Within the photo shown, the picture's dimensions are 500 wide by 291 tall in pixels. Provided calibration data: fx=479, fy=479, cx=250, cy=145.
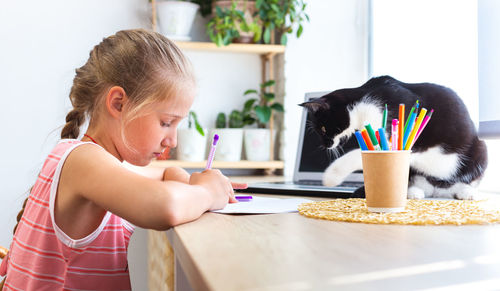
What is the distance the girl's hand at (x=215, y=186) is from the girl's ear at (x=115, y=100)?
0.20 m

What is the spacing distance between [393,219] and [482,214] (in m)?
0.15

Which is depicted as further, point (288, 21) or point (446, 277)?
point (288, 21)

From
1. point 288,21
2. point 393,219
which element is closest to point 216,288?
point 393,219

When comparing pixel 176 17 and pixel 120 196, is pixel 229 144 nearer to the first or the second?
pixel 176 17

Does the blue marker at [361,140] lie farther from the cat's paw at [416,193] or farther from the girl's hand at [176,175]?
the girl's hand at [176,175]

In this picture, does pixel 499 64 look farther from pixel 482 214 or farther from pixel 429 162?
pixel 482 214

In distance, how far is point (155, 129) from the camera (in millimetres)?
923

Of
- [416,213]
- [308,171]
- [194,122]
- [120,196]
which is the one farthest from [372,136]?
[194,122]

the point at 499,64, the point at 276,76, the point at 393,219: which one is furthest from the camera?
the point at 276,76

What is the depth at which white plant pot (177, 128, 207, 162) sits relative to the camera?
184 cm

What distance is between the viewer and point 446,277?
15.8 inches

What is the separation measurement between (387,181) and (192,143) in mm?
1186

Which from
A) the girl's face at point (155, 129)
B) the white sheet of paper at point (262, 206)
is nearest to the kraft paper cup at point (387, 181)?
the white sheet of paper at point (262, 206)

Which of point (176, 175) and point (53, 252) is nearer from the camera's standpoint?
point (53, 252)
